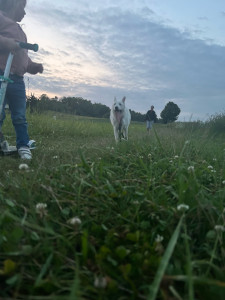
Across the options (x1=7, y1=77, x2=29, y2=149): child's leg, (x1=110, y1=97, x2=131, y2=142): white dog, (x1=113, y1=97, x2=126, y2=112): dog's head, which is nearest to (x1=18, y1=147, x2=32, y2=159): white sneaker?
(x1=7, y1=77, x2=29, y2=149): child's leg

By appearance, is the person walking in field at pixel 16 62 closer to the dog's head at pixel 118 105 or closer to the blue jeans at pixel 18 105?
the blue jeans at pixel 18 105

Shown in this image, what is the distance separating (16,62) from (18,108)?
0.78m

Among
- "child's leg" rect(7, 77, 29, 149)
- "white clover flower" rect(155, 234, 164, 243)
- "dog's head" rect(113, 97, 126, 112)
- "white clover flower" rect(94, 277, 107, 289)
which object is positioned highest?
"dog's head" rect(113, 97, 126, 112)

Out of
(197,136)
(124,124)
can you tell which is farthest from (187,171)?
(124,124)

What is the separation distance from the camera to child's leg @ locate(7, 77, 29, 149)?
4.64 meters

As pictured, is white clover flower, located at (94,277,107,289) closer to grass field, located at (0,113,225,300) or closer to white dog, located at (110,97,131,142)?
grass field, located at (0,113,225,300)

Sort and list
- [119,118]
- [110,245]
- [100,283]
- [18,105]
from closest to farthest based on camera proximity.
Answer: [100,283] → [110,245] → [18,105] → [119,118]

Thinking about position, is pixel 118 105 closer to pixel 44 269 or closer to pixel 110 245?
pixel 110 245

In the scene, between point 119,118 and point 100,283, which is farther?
point 119,118

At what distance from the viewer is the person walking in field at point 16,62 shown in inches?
167

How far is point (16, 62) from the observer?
4.51m

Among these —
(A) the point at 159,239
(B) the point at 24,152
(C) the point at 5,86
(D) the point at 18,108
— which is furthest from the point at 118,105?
(A) the point at 159,239

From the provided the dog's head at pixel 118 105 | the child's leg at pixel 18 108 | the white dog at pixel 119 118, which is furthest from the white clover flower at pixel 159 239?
the dog's head at pixel 118 105

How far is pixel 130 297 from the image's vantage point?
97 cm
